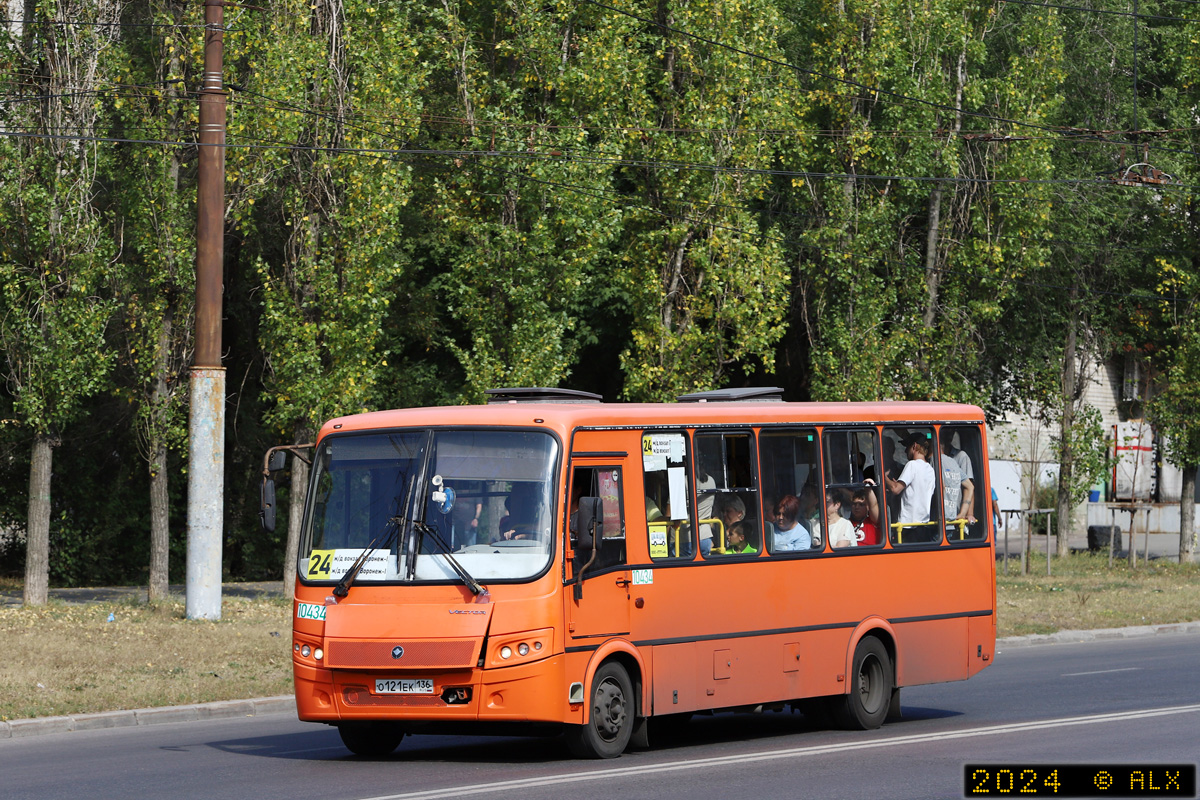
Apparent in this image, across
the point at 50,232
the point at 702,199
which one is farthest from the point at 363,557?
the point at 702,199

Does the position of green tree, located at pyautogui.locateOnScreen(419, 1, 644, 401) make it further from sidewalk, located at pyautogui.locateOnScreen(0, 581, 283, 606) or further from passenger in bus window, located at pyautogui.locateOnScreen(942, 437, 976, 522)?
passenger in bus window, located at pyautogui.locateOnScreen(942, 437, 976, 522)

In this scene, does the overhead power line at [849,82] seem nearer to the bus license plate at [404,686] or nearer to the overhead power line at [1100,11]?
the overhead power line at [1100,11]

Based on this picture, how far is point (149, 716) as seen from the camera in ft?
49.0

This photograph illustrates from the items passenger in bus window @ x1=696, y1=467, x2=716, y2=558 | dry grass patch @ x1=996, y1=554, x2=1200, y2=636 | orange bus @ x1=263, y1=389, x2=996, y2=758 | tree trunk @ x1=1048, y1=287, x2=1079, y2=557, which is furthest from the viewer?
tree trunk @ x1=1048, y1=287, x2=1079, y2=557

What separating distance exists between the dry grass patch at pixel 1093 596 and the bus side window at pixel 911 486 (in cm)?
862

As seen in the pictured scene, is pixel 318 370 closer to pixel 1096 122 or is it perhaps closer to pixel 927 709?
pixel 927 709

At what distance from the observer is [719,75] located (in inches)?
1278

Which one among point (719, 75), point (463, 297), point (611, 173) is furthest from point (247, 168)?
point (719, 75)

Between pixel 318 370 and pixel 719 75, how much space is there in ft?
34.1

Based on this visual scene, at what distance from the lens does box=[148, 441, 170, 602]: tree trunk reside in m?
27.3

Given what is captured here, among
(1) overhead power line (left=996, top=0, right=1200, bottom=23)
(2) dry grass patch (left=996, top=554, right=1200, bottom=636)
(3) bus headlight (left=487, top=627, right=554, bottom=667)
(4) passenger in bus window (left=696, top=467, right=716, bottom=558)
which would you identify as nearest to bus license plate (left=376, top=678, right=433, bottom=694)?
(3) bus headlight (left=487, top=627, right=554, bottom=667)

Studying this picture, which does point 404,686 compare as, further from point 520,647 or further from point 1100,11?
point 1100,11

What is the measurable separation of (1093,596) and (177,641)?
16735mm

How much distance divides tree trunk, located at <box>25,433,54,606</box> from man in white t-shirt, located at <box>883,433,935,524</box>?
A: 15.9 meters
